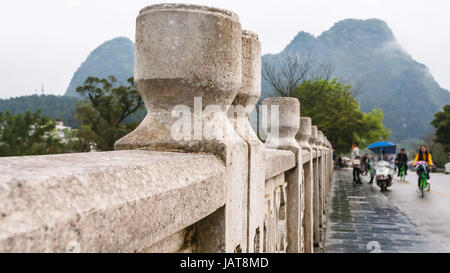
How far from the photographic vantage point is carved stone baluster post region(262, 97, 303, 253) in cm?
390

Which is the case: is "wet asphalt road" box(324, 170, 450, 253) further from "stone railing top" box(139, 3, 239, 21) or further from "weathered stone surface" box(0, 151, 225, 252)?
"weathered stone surface" box(0, 151, 225, 252)

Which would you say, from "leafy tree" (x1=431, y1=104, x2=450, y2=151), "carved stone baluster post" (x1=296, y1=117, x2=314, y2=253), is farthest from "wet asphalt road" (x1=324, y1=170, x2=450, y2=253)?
"leafy tree" (x1=431, y1=104, x2=450, y2=151)

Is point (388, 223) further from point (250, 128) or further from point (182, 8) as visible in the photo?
point (182, 8)

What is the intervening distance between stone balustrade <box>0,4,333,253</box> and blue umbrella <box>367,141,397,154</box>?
23.6m

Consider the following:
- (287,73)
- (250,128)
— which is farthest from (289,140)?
(287,73)

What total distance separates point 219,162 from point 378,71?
7562 inches

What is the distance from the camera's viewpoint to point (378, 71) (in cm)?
17800

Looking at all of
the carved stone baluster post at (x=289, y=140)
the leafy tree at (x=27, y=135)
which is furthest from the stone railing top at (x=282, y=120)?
the leafy tree at (x=27, y=135)

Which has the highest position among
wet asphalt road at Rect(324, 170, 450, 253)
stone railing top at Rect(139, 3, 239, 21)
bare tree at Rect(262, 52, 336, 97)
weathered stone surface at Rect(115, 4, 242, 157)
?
bare tree at Rect(262, 52, 336, 97)

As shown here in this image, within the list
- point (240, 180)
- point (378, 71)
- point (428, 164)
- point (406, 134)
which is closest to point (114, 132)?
point (428, 164)

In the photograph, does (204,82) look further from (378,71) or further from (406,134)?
(378,71)

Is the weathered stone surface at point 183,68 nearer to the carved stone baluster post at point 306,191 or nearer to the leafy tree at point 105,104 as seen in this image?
the carved stone baluster post at point 306,191
